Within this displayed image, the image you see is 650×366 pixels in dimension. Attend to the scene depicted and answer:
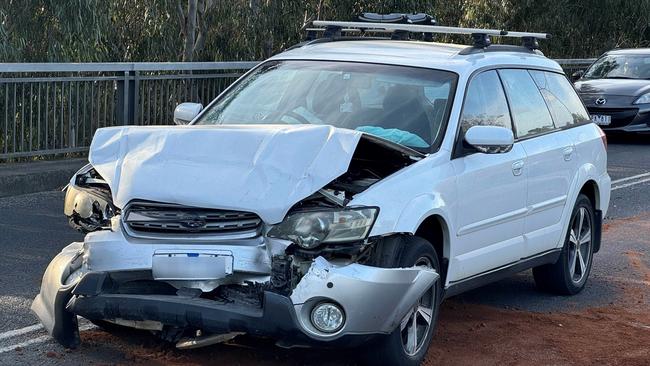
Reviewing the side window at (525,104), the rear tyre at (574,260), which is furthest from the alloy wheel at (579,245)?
the side window at (525,104)

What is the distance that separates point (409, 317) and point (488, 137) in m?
1.21

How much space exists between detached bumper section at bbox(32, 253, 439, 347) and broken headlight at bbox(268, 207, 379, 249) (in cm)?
12

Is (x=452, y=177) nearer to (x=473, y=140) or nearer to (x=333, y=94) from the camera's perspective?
(x=473, y=140)

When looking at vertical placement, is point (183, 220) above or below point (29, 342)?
above

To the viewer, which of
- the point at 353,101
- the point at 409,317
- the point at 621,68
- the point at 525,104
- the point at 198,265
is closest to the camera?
the point at 198,265

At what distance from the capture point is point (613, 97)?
2017 cm

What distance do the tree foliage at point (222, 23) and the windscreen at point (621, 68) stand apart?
346 centimetres

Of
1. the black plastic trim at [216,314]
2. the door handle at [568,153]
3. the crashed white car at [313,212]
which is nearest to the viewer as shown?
the black plastic trim at [216,314]

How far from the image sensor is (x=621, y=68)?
71.1ft

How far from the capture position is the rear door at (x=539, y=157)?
7.66 meters

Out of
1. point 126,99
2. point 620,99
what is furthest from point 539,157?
point 620,99

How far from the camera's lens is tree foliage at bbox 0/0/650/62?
657 inches

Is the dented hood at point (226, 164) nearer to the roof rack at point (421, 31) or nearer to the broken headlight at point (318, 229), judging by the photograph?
the broken headlight at point (318, 229)

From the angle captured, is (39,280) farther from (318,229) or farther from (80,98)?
(80,98)
